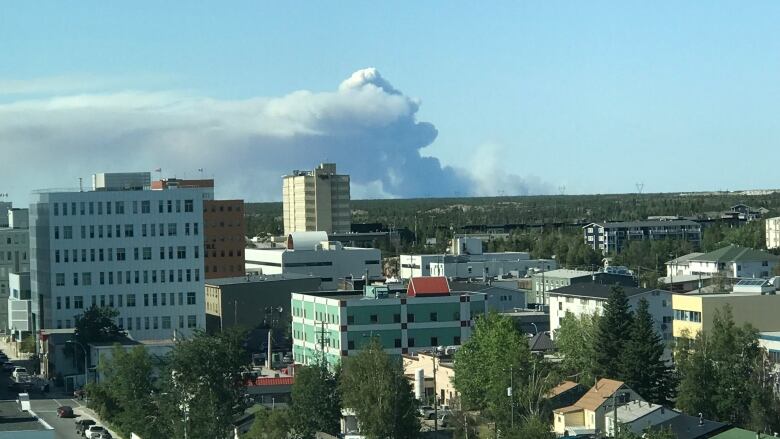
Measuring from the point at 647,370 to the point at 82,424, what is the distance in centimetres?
2298

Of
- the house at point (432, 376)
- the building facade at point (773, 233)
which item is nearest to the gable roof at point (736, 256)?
the building facade at point (773, 233)

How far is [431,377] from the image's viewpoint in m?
69.1

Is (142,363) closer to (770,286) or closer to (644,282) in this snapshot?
(770,286)

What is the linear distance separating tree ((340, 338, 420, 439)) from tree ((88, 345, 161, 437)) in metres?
7.21

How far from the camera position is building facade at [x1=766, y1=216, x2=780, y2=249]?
153 metres

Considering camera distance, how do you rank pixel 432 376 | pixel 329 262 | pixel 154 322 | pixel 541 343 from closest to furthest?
1. pixel 432 376
2. pixel 541 343
3. pixel 154 322
4. pixel 329 262

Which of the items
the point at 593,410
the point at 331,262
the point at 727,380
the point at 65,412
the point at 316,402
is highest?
the point at 331,262

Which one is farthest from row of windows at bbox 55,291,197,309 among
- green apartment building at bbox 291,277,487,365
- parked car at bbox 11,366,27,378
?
green apartment building at bbox 291,277,487,365

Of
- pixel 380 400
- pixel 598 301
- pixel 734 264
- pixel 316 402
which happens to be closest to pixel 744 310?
pixel 598 301

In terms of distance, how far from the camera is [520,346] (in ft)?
196

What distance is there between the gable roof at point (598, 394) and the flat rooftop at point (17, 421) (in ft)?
70.8

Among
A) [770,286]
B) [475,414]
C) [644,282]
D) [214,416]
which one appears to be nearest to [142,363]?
[214,416]

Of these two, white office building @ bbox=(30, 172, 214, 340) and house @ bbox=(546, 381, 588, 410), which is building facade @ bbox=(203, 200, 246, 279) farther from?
house @ bbox=(546, 381, 588, 410)

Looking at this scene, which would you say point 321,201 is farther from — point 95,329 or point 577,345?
point 577,345
